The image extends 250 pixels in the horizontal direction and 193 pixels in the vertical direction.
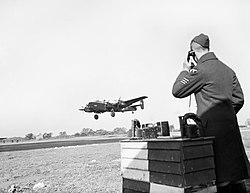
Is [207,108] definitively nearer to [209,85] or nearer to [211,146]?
[209,85]

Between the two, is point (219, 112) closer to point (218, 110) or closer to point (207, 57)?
point (218, 110)

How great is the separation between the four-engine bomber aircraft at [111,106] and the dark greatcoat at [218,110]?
110 feet

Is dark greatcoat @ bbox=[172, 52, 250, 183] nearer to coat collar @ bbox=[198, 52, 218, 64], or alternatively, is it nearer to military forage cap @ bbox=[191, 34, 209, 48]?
coat collar @ bbox=[198, 52, 218, 64]

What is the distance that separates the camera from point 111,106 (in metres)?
37.5

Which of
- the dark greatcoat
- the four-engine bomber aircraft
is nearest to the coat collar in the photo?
the dark greatcoat

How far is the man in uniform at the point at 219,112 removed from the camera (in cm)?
202

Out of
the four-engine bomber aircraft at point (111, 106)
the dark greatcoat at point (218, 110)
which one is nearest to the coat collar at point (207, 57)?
the dark greatcoat at point (218, 110)

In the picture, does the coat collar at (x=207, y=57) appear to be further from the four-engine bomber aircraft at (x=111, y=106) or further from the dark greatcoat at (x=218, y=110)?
→ the four-engine bomber aircraft at (x=111, y=106)

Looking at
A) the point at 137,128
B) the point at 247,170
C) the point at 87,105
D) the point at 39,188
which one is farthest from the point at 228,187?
the point at 87,105

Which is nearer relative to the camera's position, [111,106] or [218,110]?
[218,110]

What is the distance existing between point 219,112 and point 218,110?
19mm

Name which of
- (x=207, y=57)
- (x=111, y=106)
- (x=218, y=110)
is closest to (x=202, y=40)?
(x=207, y=57)

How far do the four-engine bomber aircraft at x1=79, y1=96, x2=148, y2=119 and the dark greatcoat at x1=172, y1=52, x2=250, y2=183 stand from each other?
33.5 metres

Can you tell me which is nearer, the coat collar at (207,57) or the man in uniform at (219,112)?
the man in uniform at (219,112)
